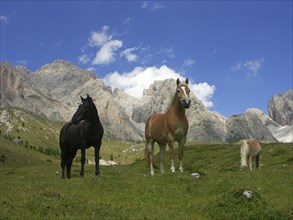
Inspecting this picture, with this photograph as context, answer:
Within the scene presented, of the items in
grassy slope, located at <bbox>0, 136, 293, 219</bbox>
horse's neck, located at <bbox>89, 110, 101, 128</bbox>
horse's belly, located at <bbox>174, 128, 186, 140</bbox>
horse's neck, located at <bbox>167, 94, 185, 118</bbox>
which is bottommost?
grassy slope, located at <bbox>0, 136, 293, 219</bbox>

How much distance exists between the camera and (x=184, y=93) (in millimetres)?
22797

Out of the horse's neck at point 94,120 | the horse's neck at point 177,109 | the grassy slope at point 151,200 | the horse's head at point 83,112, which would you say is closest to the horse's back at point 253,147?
the grassy slope at point 151,200

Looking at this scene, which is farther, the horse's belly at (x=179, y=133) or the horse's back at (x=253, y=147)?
the horse's back at (x=253, y=147)

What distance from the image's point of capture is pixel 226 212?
16.4m

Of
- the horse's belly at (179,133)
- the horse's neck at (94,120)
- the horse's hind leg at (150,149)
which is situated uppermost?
the horse's neck at (94,120)

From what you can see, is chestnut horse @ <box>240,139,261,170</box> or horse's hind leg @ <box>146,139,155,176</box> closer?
horse's hind leg @ <box>146,139,155,176</box>

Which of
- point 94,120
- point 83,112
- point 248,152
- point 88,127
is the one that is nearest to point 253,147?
point 248,152

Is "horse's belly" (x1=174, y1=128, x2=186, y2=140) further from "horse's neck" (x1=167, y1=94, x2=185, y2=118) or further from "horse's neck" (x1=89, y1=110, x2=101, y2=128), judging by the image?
"horse's neck" (x1=89, y1=110, x2=101, y2=128)

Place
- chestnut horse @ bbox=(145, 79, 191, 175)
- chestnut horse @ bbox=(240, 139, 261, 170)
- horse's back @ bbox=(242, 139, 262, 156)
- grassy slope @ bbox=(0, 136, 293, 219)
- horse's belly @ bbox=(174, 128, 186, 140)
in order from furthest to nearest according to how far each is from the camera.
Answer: horse's back @ bbox=(242, 139, 262, 156) < chestnut horse @ bbox=(240, 139, 261, 170) < horse's belly @ bbox=(174, 128, 186, 140) < chestnut horse @ bbox=(145, 79, 191, 175) < grassy slope @ bbox=(0, 136, 293, 219)

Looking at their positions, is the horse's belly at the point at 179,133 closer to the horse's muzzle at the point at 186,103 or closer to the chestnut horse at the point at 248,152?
the horse's muzzle at the point at 186,103

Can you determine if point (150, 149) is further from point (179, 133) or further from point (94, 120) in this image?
point (94, 120)

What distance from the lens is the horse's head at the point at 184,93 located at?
72.9 feet

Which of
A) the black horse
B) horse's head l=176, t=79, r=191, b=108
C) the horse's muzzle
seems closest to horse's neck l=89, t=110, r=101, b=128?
the black horse

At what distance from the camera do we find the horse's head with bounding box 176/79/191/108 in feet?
72.9
